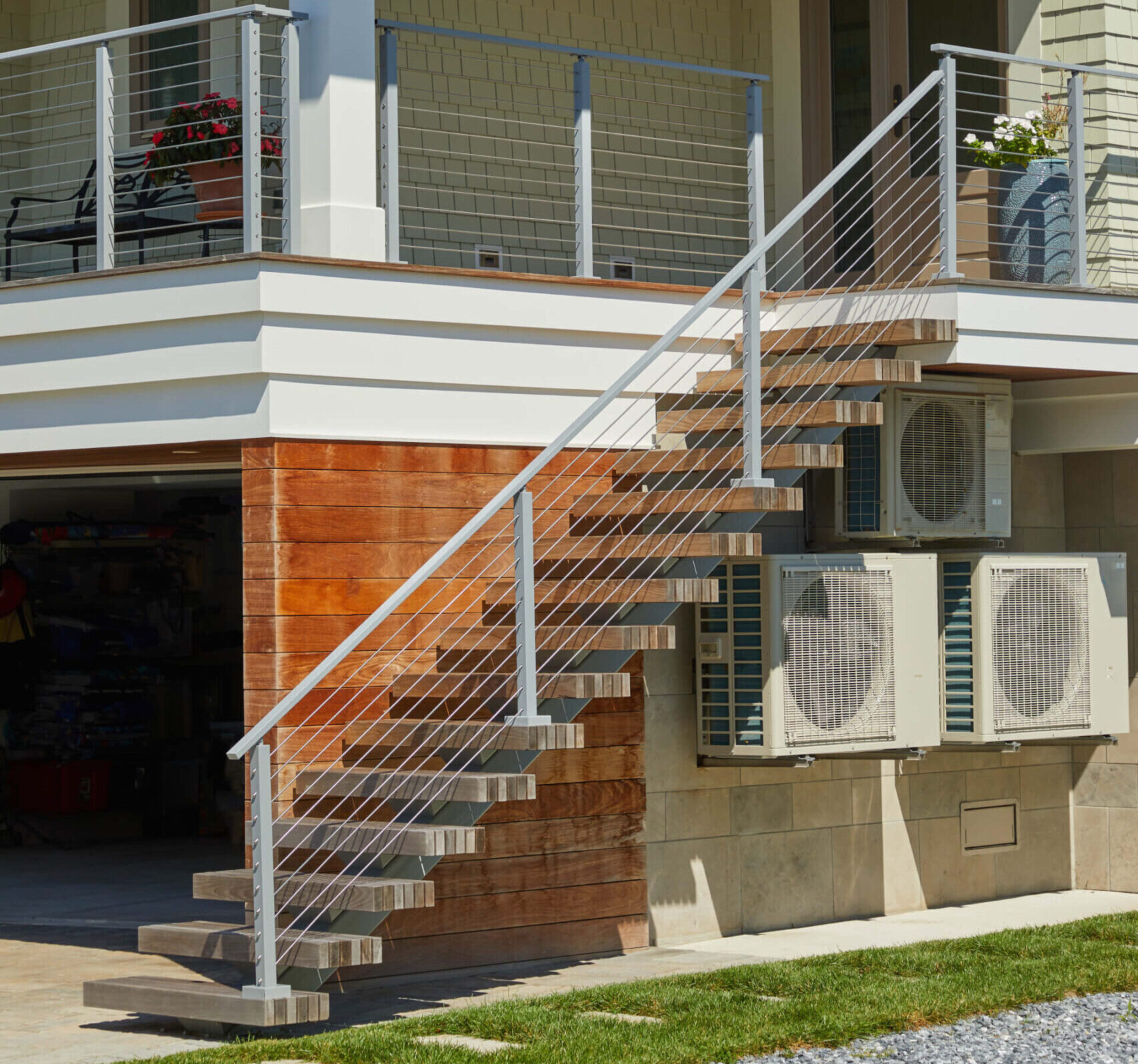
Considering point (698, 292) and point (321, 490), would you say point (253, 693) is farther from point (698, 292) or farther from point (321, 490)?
point (698, 292)

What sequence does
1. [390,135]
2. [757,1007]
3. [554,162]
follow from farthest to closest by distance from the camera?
[554,162] → [390,135] → [757,1007]

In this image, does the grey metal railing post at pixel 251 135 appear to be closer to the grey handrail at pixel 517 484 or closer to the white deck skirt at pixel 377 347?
the white deck skirt at pixel 377 347

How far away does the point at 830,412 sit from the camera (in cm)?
879

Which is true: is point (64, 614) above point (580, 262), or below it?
below

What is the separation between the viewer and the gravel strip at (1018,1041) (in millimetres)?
6895

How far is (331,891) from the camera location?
8008 mm

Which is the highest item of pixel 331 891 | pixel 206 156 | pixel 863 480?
pixel 206 156

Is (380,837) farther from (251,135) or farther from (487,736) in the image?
(251,135)

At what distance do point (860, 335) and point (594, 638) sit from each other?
7.50 feet

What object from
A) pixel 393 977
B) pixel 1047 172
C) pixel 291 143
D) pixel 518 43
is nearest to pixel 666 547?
pixel 393 977

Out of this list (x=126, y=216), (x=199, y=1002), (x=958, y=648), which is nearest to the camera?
(x=199, y=1002)

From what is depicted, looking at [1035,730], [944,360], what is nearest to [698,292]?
[944,360]

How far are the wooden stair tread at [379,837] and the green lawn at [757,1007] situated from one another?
67 cm

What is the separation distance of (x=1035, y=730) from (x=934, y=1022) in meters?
3.46
